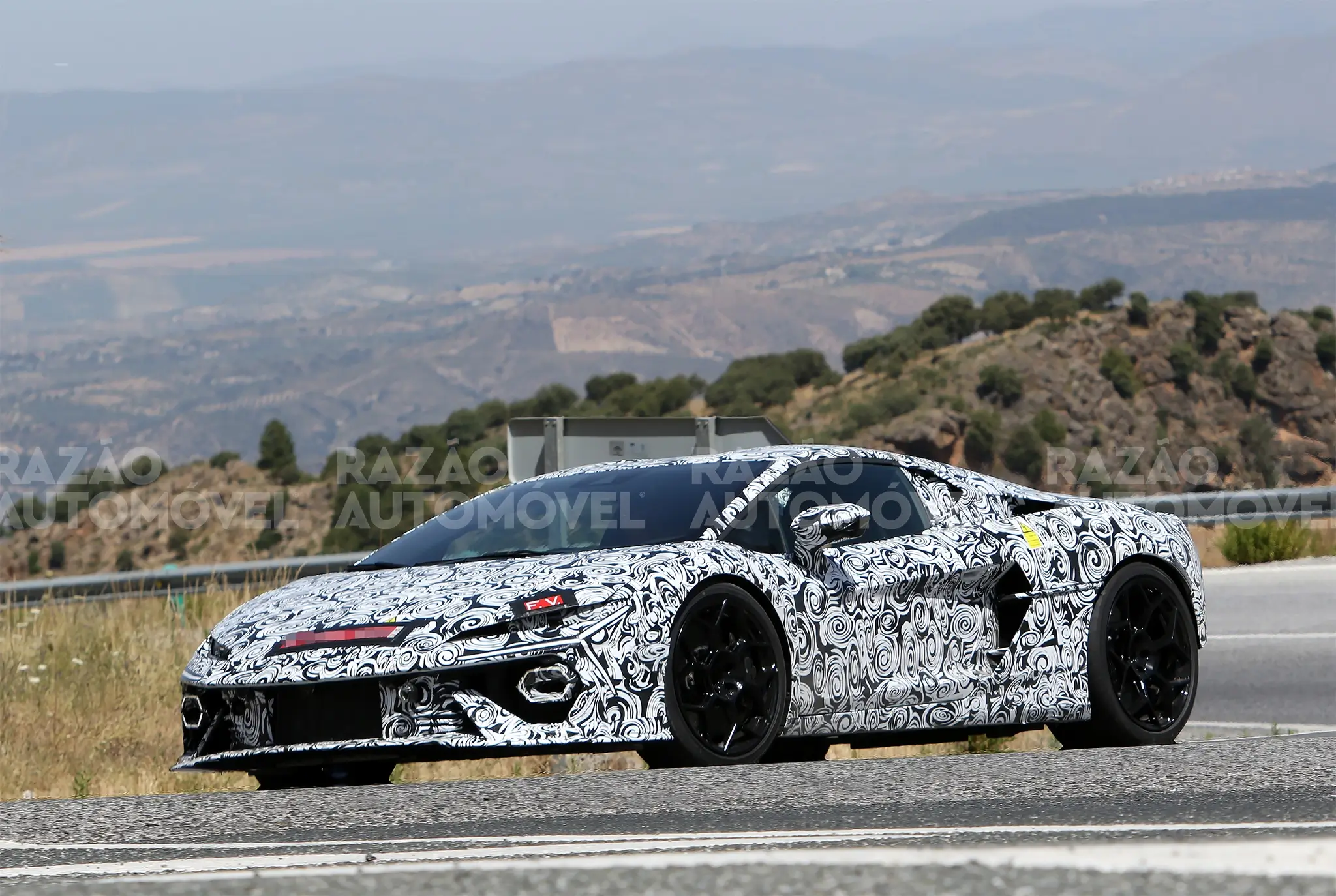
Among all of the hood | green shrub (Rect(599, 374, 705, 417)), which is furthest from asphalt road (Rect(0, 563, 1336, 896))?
green shrub (Rect(599, 374, 705, 417))

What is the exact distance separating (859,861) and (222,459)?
8675cm

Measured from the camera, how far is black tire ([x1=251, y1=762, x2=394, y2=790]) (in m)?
7.54

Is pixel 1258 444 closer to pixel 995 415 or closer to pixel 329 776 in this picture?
pixel 995 415

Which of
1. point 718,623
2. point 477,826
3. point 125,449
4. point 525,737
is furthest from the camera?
point 125,449

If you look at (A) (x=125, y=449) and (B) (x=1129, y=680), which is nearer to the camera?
(B) (x=1129, y=680)

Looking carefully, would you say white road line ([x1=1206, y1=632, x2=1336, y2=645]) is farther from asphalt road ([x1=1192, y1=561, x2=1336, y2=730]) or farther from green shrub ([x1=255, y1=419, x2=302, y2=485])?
green shrub ([x1=255, y1=419, x2=302, y2=485])

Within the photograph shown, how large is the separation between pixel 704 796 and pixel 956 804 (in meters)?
0.77

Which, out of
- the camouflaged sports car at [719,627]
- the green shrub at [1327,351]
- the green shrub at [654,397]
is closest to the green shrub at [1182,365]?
the green shrub at [1327,351]

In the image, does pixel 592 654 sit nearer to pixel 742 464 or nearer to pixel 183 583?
pixel 742 464

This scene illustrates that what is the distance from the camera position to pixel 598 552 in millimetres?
7441

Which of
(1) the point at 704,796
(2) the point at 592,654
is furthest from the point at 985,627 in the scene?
(1) the point at 704,796

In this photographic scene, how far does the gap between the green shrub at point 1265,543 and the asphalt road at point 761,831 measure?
1003cm

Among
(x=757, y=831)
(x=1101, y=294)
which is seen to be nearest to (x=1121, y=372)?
(x=1101, y=294)

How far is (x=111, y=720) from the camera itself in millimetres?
10180
